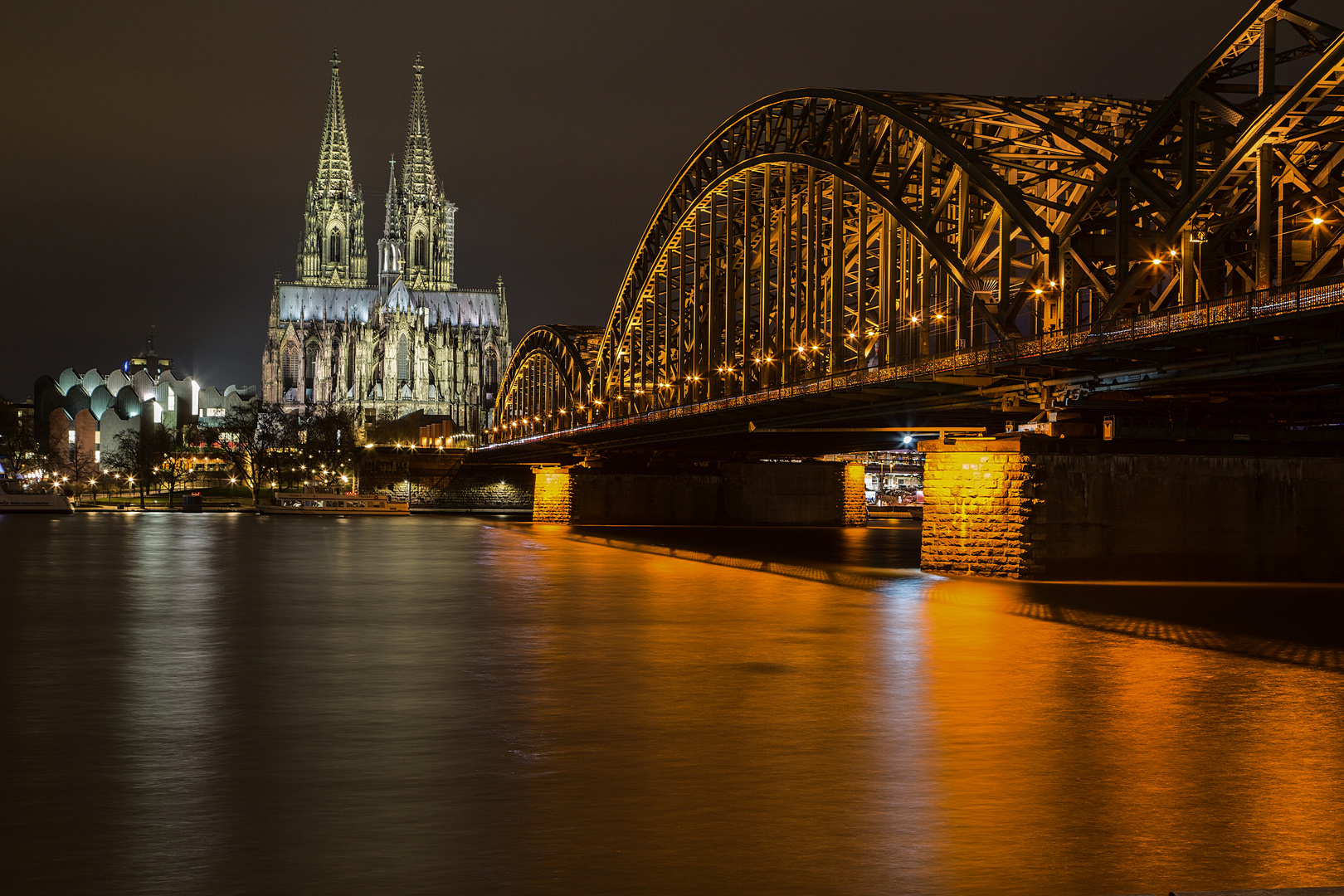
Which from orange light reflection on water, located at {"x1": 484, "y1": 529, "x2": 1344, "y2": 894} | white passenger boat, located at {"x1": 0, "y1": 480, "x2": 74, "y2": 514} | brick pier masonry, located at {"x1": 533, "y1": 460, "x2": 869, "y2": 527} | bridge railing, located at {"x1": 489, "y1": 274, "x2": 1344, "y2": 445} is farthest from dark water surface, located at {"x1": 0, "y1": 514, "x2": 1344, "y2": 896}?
white passenger boat, located at {"x1": 0, "y1": 480, "x2": 74, "y2": 514}

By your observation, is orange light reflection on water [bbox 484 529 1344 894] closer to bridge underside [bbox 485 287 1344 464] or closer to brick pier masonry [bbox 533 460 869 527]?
bridge underside [bbox 485 287 1344 464]

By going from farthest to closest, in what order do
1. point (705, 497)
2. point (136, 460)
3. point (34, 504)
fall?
1. point (136, 460)
2. point (34, 504)
3. point (705, 497)

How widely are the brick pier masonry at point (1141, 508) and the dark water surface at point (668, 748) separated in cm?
752

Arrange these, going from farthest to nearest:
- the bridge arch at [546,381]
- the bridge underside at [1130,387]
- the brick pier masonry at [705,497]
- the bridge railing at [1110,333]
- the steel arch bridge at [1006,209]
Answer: the bridge arch at [546,381] < the brick pier masonry at [705,497] < the steel arch bridge at [1006,209] < the bridge underside at [1130,387] < the bridge railing at [1110,333]

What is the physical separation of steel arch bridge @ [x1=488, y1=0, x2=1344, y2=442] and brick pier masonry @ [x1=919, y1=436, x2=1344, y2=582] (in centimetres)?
400

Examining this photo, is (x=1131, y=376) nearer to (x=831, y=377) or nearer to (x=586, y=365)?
(x=831, y=377)

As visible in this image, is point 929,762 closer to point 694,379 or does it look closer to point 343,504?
point 694,379

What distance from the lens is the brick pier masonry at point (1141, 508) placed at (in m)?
42.5

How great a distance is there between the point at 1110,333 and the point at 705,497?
6815cm

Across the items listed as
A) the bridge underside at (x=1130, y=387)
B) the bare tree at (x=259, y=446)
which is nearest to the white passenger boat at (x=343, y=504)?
the bare tree at (x=259, y=446)

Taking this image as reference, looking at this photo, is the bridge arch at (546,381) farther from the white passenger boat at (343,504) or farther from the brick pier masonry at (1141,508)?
the brick pier masonry at (1141,508)

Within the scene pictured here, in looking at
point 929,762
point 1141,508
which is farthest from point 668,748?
point 1141,508

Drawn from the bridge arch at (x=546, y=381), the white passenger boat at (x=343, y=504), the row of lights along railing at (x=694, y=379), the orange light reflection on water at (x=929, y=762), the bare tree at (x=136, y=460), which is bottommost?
the orange light reflection on water at (x=929, y=762)

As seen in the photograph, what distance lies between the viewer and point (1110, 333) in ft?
123
